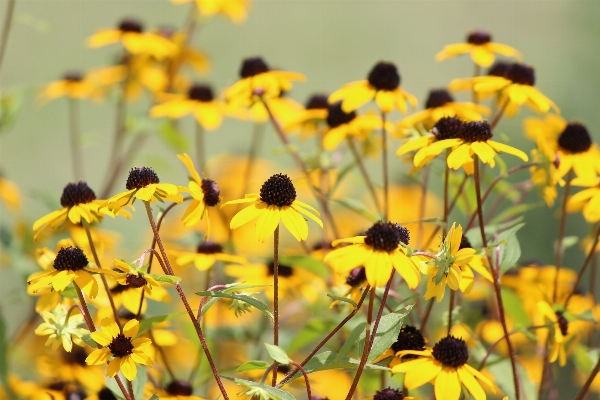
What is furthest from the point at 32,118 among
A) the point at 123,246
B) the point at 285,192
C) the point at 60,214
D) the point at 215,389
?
the point at 285,192

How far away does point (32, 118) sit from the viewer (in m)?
3.27

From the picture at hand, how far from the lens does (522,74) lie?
3.70 feet

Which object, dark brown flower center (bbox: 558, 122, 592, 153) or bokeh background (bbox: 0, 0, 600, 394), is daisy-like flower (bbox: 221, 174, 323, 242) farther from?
bokeh background (bbox: 0, 0, 600, 394)

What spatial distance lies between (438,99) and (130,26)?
832mm

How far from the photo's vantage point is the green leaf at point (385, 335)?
76cm

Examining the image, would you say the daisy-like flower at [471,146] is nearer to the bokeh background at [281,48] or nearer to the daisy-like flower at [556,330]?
the daisy-like flower at [556,330]

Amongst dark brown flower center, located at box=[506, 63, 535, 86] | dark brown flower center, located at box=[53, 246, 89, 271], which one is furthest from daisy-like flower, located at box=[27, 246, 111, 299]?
dark brown flower center, located at box=[506, 63, 535, 86]

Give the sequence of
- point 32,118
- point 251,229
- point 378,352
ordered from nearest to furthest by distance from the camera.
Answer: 1. point 378,352
2. point 251,229
3. point 32,118

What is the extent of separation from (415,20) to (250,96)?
2740 millimetres

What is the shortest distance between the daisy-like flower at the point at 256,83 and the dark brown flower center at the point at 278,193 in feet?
1.50

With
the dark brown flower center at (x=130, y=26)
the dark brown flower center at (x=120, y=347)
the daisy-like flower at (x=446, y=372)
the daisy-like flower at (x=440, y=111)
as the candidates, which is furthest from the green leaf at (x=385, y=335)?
the dark brown flower center at (x=130, y=26)

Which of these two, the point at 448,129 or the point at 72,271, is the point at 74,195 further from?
the point at 448,129

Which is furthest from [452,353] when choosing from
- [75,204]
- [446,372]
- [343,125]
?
[343,125]

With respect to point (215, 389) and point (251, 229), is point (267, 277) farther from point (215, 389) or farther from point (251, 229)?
point (251, 229)
